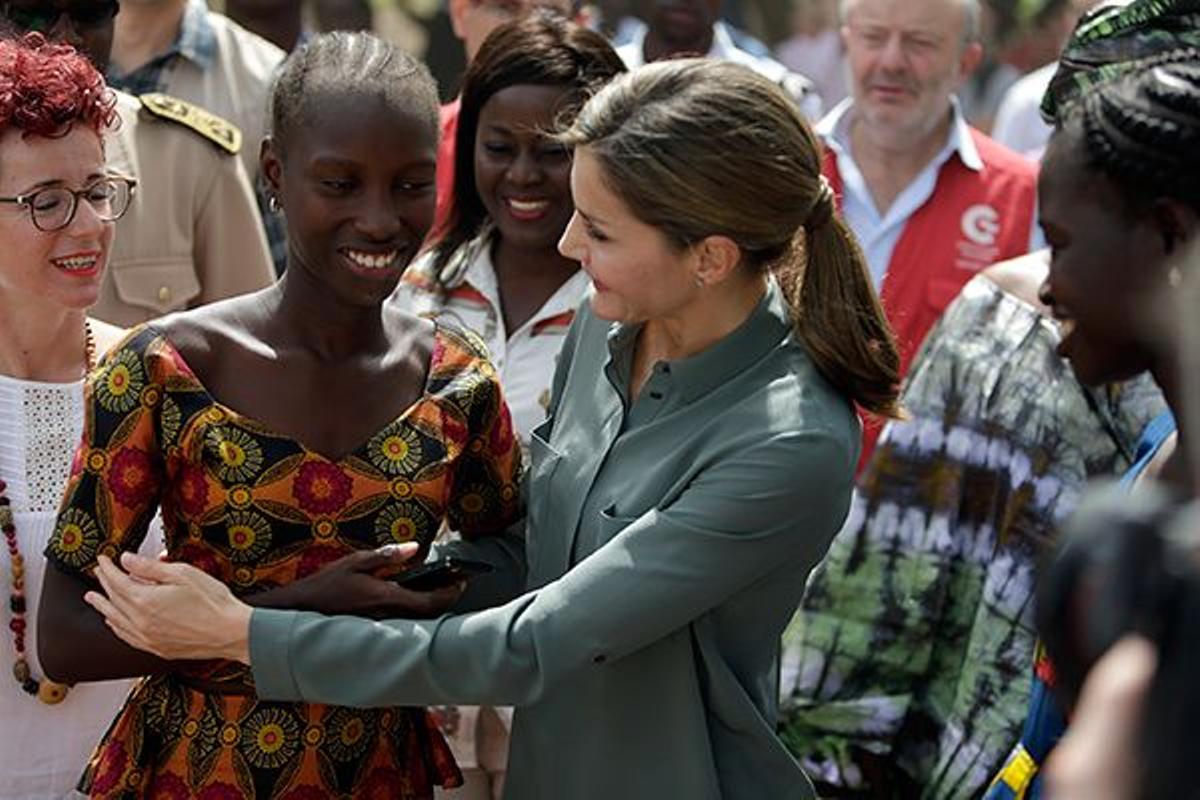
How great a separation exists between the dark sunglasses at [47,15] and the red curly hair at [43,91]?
105 centimetres

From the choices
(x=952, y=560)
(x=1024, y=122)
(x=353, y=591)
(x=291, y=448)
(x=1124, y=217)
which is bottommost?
(x=1024, y=122)

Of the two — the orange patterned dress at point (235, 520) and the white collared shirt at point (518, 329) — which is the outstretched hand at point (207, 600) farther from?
the white collared shirt at point (518, 329)

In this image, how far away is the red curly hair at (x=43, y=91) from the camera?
3295mm

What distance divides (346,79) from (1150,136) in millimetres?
1111

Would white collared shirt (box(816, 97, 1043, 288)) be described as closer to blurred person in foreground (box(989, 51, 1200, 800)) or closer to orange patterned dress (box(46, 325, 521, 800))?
orange patterned dress (box(46, 325, 521, 800))

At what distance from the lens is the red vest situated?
216 inches

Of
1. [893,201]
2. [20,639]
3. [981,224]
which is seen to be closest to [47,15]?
[20,639]

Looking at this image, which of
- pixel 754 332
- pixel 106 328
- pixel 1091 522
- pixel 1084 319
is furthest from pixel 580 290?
pixel 1091 522

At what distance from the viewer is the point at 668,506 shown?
280cm

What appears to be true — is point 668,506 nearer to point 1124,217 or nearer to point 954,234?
point 1124,217

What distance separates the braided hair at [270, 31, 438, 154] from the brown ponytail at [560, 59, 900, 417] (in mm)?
226

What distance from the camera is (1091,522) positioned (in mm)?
1462

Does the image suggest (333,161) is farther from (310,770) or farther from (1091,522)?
(1091,522)

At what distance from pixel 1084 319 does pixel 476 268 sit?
209cm
